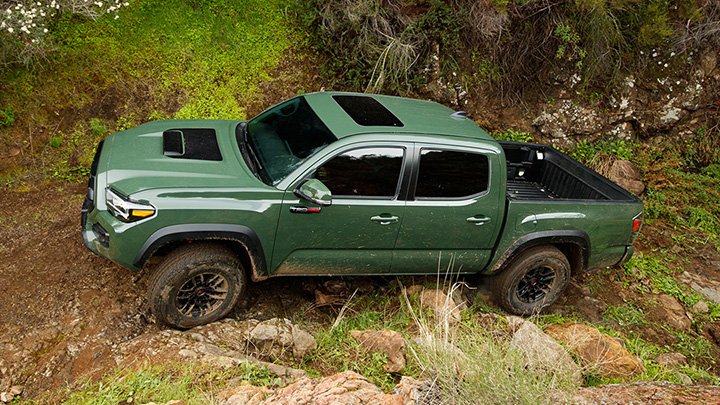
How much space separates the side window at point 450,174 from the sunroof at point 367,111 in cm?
44

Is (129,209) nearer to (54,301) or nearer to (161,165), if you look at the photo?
(161,165)

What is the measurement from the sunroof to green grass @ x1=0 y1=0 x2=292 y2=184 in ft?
7.97

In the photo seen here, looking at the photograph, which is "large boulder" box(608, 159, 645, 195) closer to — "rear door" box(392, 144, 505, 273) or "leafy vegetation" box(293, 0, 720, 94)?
"leafy vegetation" box(293, 0, 720, 94)

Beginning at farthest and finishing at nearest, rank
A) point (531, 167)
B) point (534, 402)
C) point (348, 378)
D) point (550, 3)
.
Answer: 1. point (550, 3)
2. point (531, 167)
3. point (348, 378)
4. point (534, 402)

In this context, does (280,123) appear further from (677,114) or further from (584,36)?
(677,114)

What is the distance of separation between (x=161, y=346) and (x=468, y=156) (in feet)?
9.65

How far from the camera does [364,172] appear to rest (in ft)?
14.4

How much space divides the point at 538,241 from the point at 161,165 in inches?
133

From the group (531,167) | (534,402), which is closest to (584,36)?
(531,167)

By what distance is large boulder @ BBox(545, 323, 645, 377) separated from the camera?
4.29 m

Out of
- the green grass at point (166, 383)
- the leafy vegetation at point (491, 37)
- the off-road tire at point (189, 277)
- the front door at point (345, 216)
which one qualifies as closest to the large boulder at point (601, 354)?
the front door at point (345, 216)

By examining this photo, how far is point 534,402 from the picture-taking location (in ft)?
10.2

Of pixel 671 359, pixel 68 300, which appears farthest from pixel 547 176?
pixel 68 300

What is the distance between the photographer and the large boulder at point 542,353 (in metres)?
3.64
